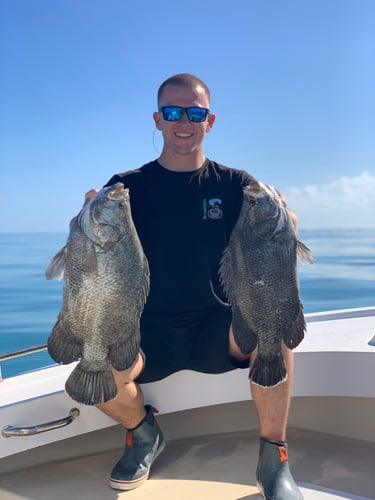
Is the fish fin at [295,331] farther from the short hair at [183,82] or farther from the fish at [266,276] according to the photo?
the short hair at [183,82]

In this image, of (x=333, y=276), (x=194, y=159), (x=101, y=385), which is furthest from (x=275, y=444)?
(x=333, y=276)

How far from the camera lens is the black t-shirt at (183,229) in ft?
8.94

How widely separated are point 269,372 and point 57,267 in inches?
42.6

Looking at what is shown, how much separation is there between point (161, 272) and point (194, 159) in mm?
713

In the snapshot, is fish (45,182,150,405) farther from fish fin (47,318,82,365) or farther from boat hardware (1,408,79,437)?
boat hardware (1,408,79,437)

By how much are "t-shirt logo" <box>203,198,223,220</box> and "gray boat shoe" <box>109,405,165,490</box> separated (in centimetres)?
A: 114

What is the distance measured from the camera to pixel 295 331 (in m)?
2.33

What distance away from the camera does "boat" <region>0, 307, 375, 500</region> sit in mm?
2523

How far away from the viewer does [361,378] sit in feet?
9.27

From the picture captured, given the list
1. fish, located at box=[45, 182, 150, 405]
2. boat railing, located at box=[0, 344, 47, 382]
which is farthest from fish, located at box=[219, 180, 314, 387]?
boat railing, located at box=[0, 344, 47, 382]

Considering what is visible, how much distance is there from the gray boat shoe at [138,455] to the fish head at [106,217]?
45.1 inches

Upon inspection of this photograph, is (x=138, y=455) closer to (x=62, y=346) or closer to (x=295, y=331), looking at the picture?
(x=62, y=346)

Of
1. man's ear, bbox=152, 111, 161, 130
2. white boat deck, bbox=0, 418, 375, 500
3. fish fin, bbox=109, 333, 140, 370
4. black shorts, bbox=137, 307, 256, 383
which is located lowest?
white boat deck, bbox=0, 418, 375, 500

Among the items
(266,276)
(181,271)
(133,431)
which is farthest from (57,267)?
(133,431)
